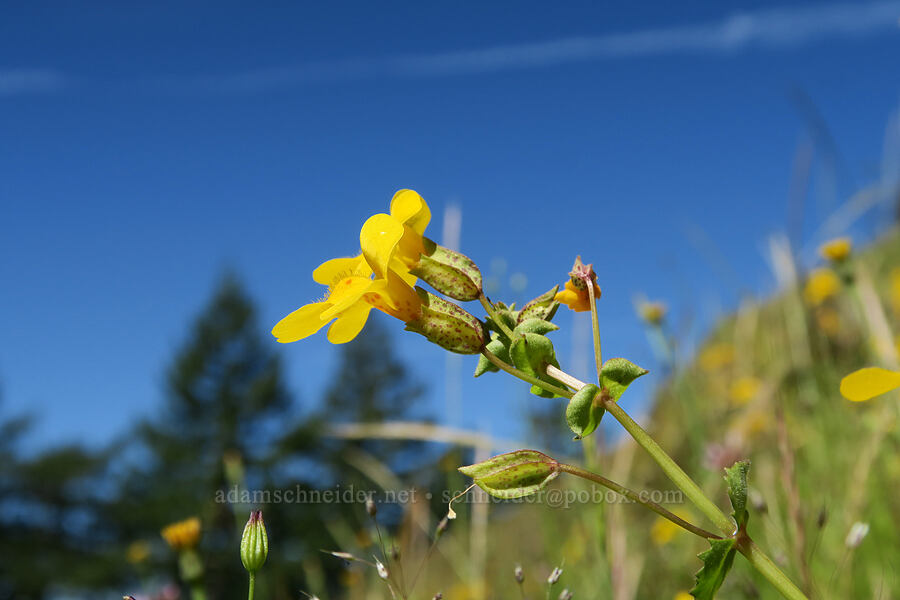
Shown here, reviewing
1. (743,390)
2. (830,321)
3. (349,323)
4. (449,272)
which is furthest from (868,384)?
(830,321)

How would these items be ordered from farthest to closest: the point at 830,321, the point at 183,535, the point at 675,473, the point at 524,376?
the point at 830,321 → the point at 183,535 → the point at 524,376 → the point at 675,473

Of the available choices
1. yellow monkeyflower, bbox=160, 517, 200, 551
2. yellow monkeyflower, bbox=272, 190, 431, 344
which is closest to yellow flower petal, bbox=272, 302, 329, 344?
yellow monkeyflower, bbox=272, 190, 431, 344

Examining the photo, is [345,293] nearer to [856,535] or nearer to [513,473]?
[513,473]

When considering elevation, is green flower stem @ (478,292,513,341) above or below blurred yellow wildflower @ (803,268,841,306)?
below

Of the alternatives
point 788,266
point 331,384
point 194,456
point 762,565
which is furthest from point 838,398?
point 331,384

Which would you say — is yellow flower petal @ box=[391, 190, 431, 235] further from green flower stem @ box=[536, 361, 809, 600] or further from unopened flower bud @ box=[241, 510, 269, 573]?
unopened flower bud @ box=[241, 510, 269, 573]

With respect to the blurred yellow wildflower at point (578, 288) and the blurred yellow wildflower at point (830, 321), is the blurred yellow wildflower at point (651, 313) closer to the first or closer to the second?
the blurred yellow wildflower at point (578, 288)
